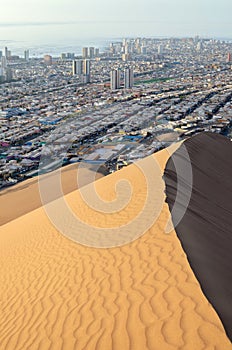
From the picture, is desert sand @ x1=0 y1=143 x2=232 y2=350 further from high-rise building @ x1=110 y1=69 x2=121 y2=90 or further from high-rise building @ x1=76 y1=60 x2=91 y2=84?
high-rise building @ x1=76 y1=60 x2=91 y2=84

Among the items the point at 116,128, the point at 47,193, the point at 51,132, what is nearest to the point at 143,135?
the point at 116,128

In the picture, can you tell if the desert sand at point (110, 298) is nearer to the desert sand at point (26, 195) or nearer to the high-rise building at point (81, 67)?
the desert sand at point (26, 195)

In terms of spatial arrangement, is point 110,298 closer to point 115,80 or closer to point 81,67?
point 115,80

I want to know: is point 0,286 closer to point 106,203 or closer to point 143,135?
point 106,203

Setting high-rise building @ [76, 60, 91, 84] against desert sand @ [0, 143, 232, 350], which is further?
high-rise building @ [76, 60, 91, 84]

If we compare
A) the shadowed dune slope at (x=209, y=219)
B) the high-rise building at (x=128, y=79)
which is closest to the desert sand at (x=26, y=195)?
the shadowed dune slope at (x=209, y=219)

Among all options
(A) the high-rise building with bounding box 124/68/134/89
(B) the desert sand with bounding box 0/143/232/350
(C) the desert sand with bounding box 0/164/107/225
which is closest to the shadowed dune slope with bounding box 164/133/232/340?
(B) the desert sand with bounding box 0/143/232/350
